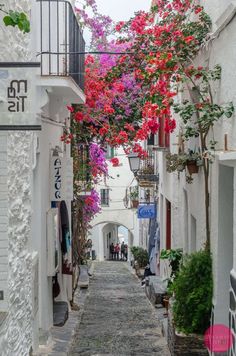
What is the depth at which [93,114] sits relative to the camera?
14219 mm

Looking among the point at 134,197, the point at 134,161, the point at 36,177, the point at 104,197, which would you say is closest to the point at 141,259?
the point at 134,161

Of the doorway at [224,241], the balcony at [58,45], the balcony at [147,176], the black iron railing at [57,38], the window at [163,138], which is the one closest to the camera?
the doorway at [224,241]

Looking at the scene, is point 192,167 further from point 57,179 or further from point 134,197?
point 134,197

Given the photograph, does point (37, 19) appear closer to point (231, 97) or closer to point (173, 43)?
point (173, 43)

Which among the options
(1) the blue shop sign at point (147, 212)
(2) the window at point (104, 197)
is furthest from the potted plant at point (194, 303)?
(2) the window at point (104, 197)

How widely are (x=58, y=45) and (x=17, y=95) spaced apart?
504cm

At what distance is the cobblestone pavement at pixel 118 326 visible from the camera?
10925 millimetres

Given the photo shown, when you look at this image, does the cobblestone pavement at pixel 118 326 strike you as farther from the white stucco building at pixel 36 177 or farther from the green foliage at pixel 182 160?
the green foliage at pixel 182 160

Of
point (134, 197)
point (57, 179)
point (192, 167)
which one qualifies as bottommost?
point (134, 197)

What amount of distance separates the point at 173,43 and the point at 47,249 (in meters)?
3.63

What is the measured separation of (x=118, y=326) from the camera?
12.8 m

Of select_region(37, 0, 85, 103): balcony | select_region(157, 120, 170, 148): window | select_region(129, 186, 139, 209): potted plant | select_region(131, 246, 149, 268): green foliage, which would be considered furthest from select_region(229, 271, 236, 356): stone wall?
select_region(129, 186, 139, 209): potted plant

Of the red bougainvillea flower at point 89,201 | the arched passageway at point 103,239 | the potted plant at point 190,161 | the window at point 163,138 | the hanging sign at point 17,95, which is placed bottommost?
the arched passageway at point 103,239

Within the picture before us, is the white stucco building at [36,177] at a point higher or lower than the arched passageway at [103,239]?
higher
